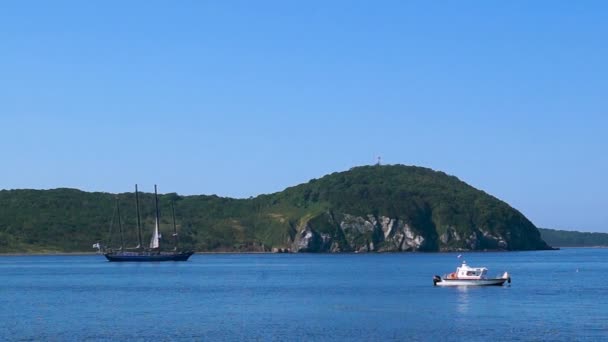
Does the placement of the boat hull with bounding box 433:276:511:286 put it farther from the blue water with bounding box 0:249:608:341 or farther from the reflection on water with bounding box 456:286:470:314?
the reflection on water with bounding box 456:286:470:314

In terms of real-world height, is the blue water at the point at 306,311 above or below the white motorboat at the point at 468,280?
below

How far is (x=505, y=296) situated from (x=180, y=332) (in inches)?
1603

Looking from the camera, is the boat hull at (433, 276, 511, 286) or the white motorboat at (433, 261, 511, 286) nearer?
the boat hull at (433, 276, 511, 286)

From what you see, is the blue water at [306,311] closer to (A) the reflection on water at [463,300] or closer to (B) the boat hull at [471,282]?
(A) the reflection on water at [463,300]

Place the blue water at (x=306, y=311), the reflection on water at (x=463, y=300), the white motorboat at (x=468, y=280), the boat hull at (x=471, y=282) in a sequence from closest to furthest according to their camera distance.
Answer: the blue water at (x=306, y=311) < the reflection on water at (x=463, y=300) < the boat hull at (x=471, y=282) < the white motorboat at (x=468, y=280)

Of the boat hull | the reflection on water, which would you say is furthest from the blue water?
the boat hull

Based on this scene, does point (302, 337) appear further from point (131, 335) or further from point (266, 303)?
point (266, 303)

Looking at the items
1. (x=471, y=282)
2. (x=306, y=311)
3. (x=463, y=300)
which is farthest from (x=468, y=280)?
(x=306, y=311)

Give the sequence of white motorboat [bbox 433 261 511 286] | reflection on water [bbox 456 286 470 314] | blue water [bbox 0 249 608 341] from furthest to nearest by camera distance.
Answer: white motorboat [bbox 433 261 511 286]
reflection on water [bbox 456 286 470 314]
blue water [bbox 0 249 608 341]

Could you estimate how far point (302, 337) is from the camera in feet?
219

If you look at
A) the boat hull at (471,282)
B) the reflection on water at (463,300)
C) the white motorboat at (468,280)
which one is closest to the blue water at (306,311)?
the reflection on water at (463,300)

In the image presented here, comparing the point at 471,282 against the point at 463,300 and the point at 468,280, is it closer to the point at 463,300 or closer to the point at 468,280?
the point at 468,280

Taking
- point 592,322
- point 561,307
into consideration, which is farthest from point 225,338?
point 561,307

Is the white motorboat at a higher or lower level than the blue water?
higher
